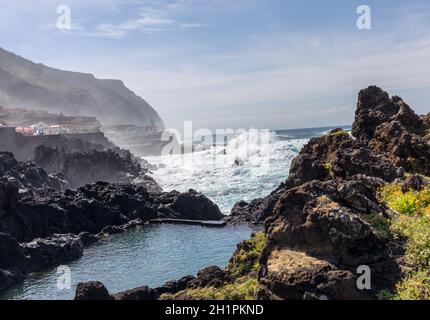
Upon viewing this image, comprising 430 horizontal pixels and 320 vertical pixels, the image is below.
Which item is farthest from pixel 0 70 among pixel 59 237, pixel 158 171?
pixel 59 237

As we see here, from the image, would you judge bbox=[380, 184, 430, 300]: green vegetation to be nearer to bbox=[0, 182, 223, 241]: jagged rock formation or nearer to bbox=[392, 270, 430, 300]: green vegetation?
bbox=[392, 270, 430, 300]: green vegetation

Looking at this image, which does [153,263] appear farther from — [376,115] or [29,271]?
[376,115]

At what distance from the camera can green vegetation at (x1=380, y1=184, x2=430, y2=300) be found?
9.51 metres

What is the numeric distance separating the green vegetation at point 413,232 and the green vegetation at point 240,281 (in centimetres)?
336

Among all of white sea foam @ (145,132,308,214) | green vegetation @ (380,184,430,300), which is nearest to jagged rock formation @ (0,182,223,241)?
white sea foam @ (145,132,308,214)

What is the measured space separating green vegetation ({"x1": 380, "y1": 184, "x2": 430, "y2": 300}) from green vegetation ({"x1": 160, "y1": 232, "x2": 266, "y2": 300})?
11.0 ft

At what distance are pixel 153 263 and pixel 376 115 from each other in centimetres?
1491

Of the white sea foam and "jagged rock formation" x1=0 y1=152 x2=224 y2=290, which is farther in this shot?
the white sea foam

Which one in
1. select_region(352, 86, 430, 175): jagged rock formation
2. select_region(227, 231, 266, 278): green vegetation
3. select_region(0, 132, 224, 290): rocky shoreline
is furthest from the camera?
select_region(0, 132, 224, 290): rocky shoreline

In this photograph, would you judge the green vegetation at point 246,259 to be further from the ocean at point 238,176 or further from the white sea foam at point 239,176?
the white sea foam at point 239,176

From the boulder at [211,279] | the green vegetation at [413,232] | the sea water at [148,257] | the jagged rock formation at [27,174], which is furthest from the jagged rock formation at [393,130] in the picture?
the jagged rock formation at [27,174]

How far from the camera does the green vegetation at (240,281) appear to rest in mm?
11312

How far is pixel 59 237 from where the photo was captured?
107 feet

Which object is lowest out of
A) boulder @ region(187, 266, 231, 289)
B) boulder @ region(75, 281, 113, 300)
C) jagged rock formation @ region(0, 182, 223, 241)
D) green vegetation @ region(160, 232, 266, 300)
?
jagged rock formation @ region(0, 182, 223, 241)
